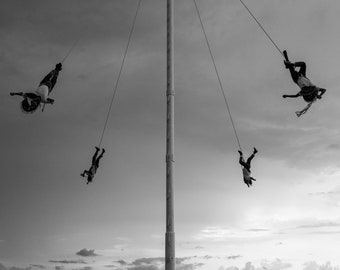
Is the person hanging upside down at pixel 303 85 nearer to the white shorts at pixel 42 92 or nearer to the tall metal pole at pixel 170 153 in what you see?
the tall metal pole at pixel 170 153

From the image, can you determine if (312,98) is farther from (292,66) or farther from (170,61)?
(170,61)

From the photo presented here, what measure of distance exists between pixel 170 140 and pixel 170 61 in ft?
9.91

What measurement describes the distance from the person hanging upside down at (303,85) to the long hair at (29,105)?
872cm

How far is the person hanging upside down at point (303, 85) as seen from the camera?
12.4m

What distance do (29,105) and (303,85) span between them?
9.56m

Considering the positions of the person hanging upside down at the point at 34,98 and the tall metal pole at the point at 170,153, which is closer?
the tall metal pole at the point at 170,153

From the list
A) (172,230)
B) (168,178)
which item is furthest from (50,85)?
(172,230)

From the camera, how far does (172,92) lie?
12812 millimetres

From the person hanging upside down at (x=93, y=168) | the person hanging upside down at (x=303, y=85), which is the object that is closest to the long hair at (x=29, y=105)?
the person hanging upside down at (x=93, y=168)

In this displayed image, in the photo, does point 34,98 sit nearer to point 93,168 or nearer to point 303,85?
point 93,168

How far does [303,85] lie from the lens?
41.4 ft

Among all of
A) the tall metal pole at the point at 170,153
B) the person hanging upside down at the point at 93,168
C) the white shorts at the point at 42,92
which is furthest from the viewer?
the person hanging upside down at the point at 93,168

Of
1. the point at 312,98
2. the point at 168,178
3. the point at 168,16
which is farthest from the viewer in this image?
the point at 168,16

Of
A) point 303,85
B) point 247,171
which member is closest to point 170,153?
point 303,85
